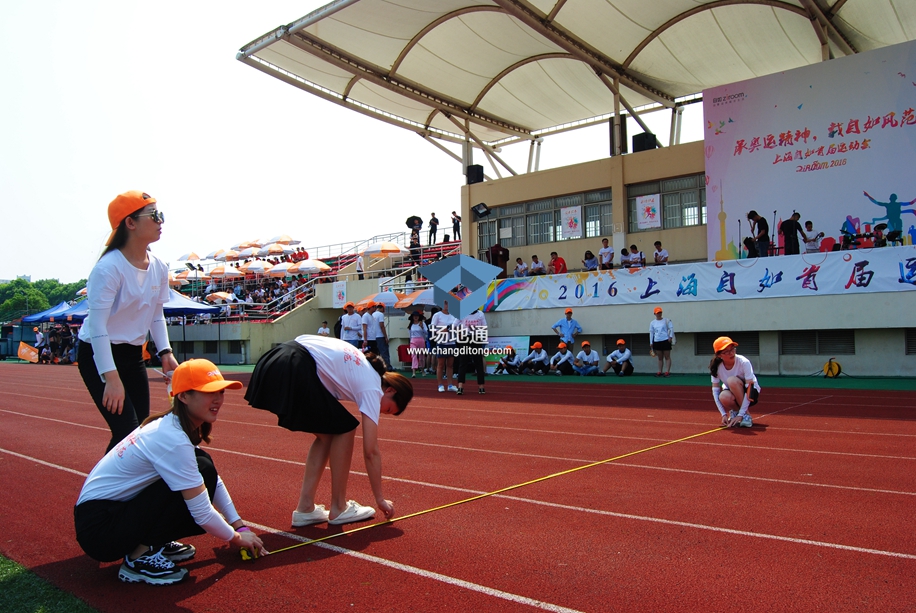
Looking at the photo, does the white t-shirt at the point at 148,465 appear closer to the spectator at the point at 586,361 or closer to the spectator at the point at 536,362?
the spectator at the point at 586,361

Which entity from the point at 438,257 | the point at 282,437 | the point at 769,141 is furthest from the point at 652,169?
the point at 282,437

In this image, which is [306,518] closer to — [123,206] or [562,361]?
[123,206]

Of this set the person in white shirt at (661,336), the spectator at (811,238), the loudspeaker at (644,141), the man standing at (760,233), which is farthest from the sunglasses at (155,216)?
the loudspeaker at (644,141)

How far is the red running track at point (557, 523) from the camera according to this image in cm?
365

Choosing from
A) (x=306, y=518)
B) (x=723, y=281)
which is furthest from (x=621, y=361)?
(x=306, y=518)

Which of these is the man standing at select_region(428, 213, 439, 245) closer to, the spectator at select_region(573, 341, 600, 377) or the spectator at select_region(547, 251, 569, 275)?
the spectator at select_region(547, 251, 569, 275)

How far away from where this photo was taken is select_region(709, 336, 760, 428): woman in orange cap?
8953 mm

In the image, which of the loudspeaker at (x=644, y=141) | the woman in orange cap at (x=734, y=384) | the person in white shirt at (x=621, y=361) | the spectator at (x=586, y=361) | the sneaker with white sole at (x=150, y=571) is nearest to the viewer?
the sneaker with white sole at (x=150, y=571)

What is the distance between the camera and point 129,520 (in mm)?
3664

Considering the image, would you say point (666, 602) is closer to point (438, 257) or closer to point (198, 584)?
point (198, 584)

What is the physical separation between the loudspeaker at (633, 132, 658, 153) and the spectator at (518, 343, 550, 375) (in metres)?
9.35

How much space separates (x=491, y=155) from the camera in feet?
106

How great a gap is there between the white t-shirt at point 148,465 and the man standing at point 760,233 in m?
17.4

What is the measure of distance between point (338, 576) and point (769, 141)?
20606 mm
